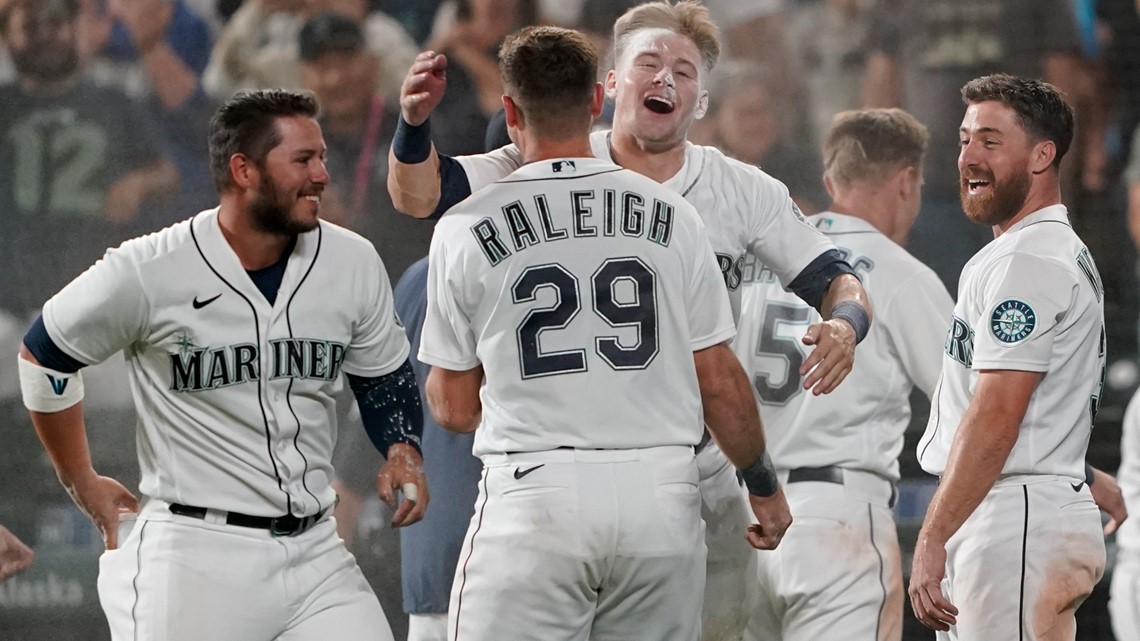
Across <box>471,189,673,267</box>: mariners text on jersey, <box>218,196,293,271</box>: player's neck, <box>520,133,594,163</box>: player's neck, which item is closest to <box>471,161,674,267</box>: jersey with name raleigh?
<box>471,189,673,267</box>: mariners text on jersey

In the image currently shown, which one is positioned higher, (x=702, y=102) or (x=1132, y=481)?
(x=702, y=102)

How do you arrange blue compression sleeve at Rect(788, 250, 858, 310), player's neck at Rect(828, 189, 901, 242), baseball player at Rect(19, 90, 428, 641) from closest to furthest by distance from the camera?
baseball player at Rect(19, 90, 428, 641) → blue compression sleeve at Rect(788, 250, 858, 310) → player's neck at Rect(828, 189, 901, 242)

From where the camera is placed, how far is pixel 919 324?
3.63 m

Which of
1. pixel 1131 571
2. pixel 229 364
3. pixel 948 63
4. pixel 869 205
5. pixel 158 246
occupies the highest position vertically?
pixel 948 63

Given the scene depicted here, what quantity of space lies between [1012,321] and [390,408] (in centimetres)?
132

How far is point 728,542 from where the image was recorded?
3248mm

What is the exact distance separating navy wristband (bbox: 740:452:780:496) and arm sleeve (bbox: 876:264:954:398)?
0.97 meters

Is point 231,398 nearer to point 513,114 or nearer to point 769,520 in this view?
point 513,114

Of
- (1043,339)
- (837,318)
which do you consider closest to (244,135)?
(837,318)

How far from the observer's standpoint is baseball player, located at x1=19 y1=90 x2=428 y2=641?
8.73 feet

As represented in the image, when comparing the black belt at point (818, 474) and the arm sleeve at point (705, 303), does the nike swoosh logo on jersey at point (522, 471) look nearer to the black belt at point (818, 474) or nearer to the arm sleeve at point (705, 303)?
the arm sleeve at point (705, 303)

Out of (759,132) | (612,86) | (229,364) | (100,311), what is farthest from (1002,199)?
(759,132)

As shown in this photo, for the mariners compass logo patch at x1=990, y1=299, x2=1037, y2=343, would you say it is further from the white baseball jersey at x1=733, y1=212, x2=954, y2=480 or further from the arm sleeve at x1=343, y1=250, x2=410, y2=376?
the arm sleeve at x1=343, y1=250, x2=410, y2=376

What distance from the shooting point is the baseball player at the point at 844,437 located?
11.2 ft
